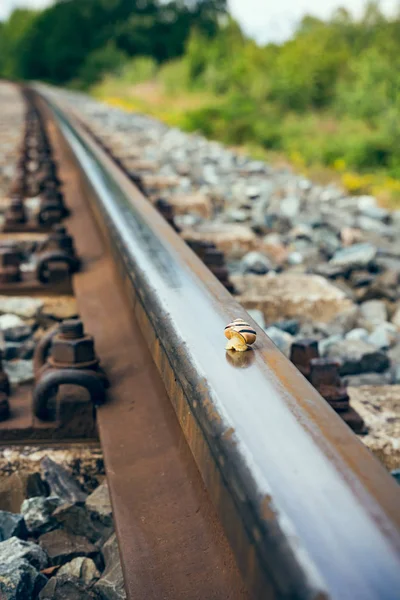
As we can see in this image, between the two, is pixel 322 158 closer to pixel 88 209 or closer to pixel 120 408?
pixel 88 209

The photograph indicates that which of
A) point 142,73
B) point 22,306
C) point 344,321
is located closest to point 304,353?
point 344,321

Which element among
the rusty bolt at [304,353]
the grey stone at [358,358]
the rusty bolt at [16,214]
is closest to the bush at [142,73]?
the rusty bolt at [16,214]

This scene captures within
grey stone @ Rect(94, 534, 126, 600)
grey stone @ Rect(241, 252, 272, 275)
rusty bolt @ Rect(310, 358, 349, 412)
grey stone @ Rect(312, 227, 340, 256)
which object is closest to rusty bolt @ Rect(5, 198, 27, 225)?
grey stone @ Rect(241, 252, 272, 275)

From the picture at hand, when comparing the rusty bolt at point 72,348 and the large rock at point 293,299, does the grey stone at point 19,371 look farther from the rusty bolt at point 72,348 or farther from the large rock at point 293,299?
the large rock at point 293,299

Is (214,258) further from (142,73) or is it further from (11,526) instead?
(142,73)

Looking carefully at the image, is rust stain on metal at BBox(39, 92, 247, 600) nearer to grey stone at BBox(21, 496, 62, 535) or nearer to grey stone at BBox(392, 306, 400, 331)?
grey stone at BBox(21, 496, 62, 535)

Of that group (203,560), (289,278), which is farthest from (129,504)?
(289,278)
